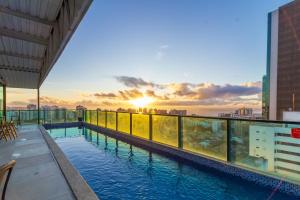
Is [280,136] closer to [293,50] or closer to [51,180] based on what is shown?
[51,180]

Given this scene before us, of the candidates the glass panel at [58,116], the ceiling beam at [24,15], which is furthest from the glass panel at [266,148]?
the glass panel at [58,116]

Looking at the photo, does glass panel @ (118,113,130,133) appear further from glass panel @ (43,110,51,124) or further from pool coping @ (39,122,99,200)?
glass panel @ (43,110,51,124)

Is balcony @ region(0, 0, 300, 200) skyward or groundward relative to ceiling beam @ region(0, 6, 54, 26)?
groundward

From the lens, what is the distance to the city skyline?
8.62m

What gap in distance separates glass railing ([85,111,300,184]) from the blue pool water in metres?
0.47

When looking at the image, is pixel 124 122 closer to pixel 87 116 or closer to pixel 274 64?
pixel 87 116

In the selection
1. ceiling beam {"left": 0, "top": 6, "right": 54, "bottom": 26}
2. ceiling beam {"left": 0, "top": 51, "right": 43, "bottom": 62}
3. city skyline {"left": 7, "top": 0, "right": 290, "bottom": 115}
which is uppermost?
city skyline {"left": 7, "top": 0, "right": 290, "bottom": 115}

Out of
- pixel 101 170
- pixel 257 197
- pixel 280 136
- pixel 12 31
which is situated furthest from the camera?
pixel 101 170

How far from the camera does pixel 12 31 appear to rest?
3793 mm

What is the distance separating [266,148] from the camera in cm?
362

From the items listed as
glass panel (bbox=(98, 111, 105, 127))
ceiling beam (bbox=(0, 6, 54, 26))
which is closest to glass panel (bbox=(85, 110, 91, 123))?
glass panel (bbox=(98, 111, 105, 127))

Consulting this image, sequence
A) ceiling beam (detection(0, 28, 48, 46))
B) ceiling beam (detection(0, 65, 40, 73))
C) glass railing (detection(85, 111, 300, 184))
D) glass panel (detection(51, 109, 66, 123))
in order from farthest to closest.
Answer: glass panel (detection(51, 109, 66, 123)) < ceiling beam (detection(0, 65, 40, 73)) < ceiling beam (detection(0, 28, 48, 46)) < glass railing (detection(85, 111, 300, 184))

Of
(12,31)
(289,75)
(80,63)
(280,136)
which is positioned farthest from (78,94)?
(289,75)

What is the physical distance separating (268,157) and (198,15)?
758cm
